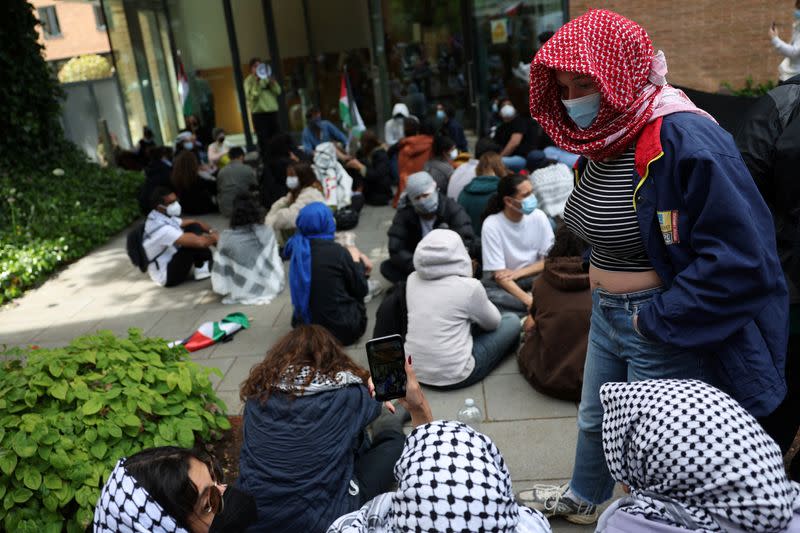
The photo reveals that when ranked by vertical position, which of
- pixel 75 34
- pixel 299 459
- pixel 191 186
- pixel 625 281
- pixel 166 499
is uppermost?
pixel 75 34

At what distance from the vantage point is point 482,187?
6984mm

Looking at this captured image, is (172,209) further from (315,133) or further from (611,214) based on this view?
(611,214)

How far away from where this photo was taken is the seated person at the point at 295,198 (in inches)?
313

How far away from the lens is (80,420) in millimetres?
3449

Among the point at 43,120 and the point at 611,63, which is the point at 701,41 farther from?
the point at 43,120

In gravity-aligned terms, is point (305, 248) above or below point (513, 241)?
above

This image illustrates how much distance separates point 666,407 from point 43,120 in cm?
1207

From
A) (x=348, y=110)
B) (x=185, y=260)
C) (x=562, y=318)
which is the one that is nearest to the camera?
(x=562, y=318)

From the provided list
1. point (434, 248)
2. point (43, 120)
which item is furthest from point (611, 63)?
point (43, 120)

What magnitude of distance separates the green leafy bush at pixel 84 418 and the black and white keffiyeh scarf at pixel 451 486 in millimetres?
2031

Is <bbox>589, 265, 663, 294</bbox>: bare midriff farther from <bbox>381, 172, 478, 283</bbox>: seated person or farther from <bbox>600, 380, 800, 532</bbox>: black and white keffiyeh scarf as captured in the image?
<bbox>381, 172, 478, 283</bbox>: seated person

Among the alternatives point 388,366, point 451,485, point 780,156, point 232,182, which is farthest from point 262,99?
point 451,485

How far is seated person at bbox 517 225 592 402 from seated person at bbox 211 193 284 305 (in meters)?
3.35

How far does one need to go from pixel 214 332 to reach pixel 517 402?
2.86m
